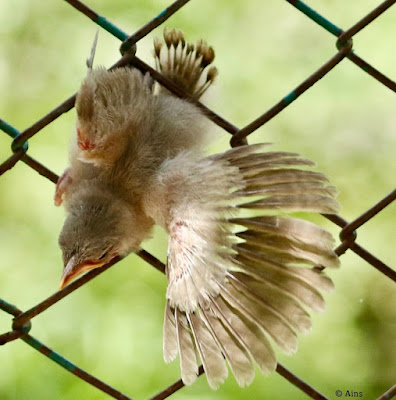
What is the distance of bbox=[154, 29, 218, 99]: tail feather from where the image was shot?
1.12 m

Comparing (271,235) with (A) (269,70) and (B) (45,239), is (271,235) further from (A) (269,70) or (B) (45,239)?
(A) (269,70)

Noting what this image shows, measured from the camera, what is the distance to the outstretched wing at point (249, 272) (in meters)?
0.92

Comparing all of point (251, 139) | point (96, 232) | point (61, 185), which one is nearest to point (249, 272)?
point (96, 232)

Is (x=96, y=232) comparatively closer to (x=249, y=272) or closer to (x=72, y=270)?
(x=72, y=270)

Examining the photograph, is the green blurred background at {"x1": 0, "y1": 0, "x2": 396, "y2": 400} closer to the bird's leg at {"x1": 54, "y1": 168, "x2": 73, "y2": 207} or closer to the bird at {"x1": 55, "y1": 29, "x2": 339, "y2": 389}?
the bird's leg at {"x1": 54, "y1": 168, "x2": 73, "y2": 207}

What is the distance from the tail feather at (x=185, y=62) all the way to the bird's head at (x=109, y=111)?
0.08 metres

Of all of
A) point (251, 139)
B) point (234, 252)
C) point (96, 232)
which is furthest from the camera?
point (251, 139)

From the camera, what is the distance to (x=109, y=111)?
104 centimetres

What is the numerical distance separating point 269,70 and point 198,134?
3.02 feet

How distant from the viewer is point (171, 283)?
36.9 inches

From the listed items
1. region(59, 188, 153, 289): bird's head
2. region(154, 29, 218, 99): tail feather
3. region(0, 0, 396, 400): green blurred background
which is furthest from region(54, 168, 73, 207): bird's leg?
region(0, 0, 396, 400): green blurred background

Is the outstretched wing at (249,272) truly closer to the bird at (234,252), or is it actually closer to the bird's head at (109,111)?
the bird at (234,252)

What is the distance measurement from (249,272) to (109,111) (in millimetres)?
268

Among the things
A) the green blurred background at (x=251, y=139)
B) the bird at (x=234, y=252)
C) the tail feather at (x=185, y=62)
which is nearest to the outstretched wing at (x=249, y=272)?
the bird at (x=234, y=252)
